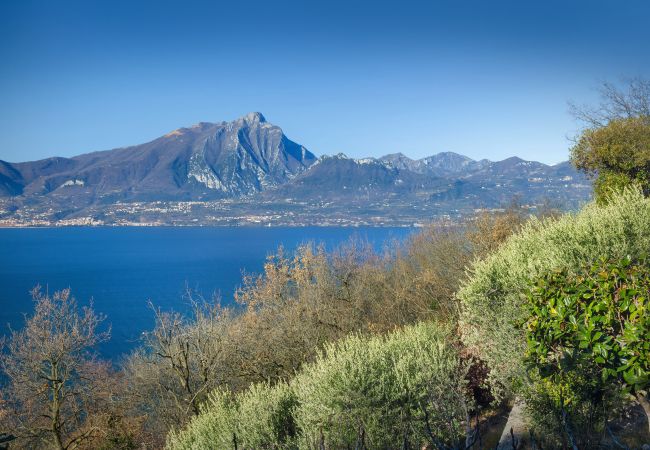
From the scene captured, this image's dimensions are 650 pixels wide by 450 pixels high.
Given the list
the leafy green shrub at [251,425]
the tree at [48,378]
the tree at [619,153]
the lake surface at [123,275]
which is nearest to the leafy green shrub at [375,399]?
the leafy green shrub at [251,425]

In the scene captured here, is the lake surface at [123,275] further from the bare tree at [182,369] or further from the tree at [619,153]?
the tree at [619,153]

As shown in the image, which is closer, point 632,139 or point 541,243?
point 541,243

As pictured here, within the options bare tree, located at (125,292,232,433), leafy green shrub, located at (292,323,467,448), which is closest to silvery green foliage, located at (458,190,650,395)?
leafy green shrub, located at (292,323,467,448)

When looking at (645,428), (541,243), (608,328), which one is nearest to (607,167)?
(541,243)

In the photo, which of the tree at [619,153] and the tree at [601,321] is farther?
the tree at [619,153]

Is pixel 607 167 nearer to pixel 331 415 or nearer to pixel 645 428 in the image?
pixel 645 428

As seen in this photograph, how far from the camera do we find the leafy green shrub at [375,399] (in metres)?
11.1

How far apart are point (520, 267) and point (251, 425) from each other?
691 cm

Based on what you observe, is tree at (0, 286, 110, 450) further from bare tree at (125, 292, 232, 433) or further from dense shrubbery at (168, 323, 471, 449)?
dense shrubbery at (168, 323, 471, 449)

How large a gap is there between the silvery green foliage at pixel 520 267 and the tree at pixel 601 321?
4203 millimetres

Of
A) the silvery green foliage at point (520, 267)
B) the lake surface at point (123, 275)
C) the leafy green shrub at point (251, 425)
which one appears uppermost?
the silvery green foliage at point (520, 267)

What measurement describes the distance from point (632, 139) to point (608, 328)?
66.7ft

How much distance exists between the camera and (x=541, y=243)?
1313 cm

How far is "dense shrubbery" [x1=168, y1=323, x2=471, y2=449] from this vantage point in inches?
441
